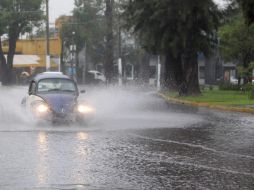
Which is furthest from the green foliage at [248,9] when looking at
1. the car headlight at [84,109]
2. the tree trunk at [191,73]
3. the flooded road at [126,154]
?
the tree trunk at [191,73]

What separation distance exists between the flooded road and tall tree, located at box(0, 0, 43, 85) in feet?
153

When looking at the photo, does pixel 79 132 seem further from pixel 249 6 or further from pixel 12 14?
pixel 12 14

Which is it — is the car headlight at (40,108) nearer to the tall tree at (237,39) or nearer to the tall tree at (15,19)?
the tall tree at (237,39)

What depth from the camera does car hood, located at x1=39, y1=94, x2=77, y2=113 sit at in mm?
18703

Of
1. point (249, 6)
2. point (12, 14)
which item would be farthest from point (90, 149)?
point (12, 14)

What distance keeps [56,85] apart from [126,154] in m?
7.96

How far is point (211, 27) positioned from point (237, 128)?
808 inches

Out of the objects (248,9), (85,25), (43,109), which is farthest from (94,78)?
(43,109)

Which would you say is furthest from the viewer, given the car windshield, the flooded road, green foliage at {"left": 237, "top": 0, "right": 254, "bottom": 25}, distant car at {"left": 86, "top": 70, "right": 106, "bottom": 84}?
distant car at {"left": 86, "top": 70, "right": 106, "bottom": 84}

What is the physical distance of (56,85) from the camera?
67.5 ft

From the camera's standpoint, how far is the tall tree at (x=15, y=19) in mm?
66875

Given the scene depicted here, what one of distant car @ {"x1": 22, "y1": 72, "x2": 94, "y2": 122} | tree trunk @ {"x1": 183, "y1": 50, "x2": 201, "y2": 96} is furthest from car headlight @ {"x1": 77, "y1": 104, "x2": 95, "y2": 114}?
tree trunk @ {"x1": 183, "y1": 50, "x2": 201, "y2": 96}

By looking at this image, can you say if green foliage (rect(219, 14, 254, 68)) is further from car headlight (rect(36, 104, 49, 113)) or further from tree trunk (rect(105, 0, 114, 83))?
car headlight (rect(36, 104, 49, 113))

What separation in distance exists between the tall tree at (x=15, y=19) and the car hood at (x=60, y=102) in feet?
158
